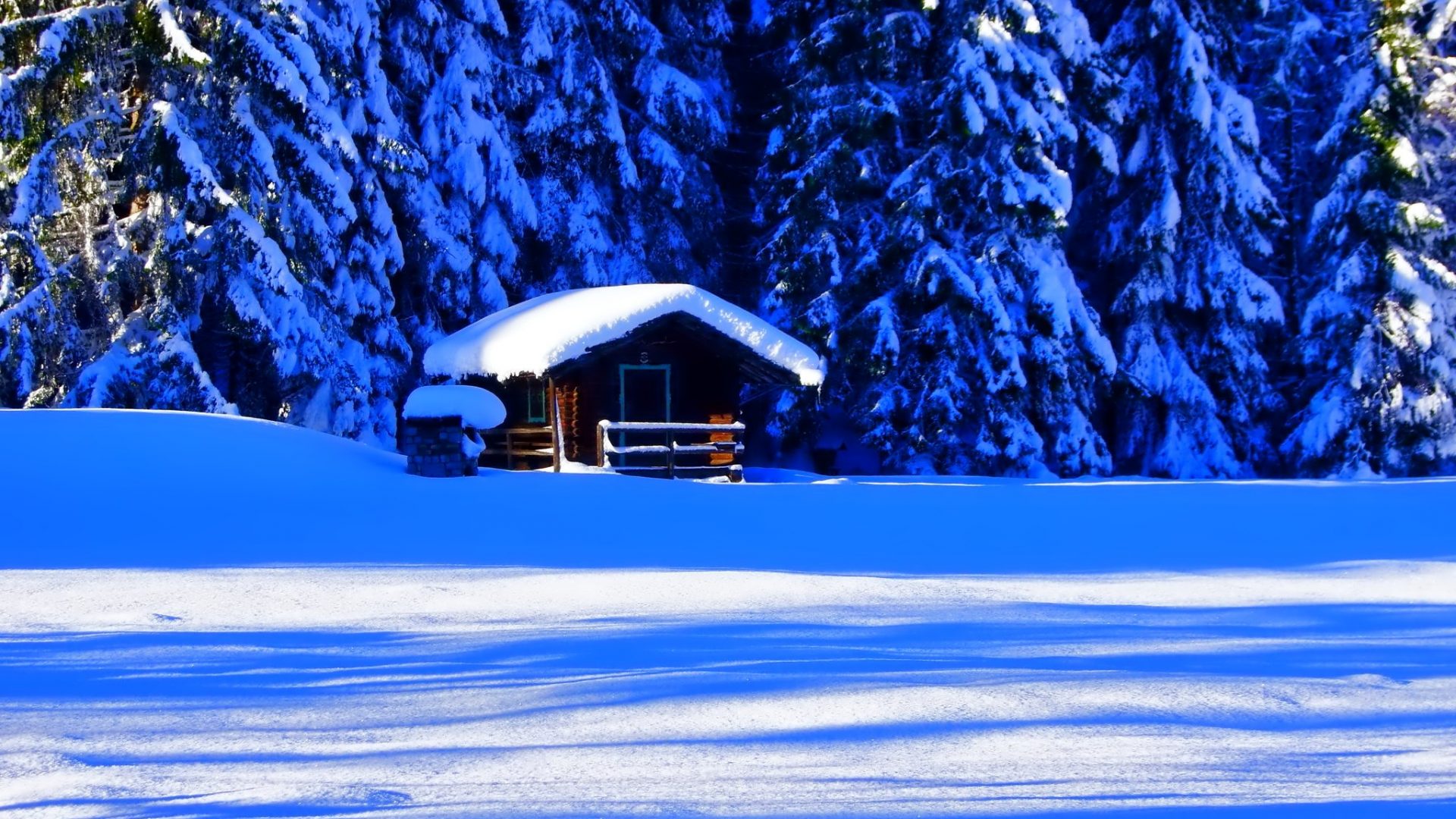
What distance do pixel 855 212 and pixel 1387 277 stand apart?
40.7 ft

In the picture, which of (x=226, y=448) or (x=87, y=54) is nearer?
(x=226, y=448)

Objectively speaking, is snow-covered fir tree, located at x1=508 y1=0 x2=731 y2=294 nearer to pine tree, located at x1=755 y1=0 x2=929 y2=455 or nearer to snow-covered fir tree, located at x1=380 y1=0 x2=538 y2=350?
snow-covered fir tree, located at x1=380 y1=0 x2=538 y2=350

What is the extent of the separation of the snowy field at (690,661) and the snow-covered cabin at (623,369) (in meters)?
8.66

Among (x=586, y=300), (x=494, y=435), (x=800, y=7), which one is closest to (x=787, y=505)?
(x=586, y=300)

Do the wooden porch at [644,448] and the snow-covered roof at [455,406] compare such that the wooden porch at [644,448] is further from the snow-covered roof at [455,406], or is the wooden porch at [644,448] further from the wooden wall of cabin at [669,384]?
the snow-covered roof at [455,406]

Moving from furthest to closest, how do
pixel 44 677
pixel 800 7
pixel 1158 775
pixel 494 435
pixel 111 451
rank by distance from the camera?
pixel 800 7, pixel 494 435, pixel 111 451, pixel 44 677, pixel 1158 775

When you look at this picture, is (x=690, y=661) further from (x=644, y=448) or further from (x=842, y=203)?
(x=842, y=203)

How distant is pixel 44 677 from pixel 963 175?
25.0 m

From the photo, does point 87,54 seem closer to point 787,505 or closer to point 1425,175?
point 787,505

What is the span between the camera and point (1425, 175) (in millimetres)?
30375

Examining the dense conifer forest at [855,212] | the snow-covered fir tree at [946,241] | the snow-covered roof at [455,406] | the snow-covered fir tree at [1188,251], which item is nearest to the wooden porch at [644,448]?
the snow-covered roof at [455,406]

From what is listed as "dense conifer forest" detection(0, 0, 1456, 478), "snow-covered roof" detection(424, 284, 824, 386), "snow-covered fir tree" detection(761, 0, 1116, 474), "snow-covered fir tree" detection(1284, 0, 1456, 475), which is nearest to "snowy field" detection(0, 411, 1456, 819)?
"snow-covered roof" detection(424, 284, 824, 386)

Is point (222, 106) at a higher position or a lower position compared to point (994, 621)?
higher

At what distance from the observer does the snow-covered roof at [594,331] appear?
74.6 feet
